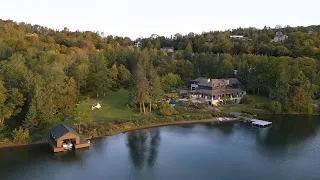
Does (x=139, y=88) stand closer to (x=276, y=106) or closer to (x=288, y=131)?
(x=288, y=131)

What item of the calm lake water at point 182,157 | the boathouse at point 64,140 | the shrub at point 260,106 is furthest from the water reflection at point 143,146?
the shrub at point 260,106

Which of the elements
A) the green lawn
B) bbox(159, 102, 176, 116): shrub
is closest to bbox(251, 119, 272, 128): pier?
bbox(159, 102, 176, 116): shrub

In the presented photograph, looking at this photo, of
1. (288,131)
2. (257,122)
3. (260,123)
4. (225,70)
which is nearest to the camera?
(288,131)

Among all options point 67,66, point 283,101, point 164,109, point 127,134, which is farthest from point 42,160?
point 283,101

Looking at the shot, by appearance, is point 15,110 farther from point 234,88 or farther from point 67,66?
point 234,88

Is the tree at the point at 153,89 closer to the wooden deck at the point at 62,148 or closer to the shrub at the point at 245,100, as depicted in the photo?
the wooden deck at the point at 62,148

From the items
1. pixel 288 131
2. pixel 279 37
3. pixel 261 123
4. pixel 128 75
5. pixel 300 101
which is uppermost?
pixel 279 37

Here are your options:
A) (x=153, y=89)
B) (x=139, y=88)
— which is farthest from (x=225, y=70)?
(x=139, y=88)
